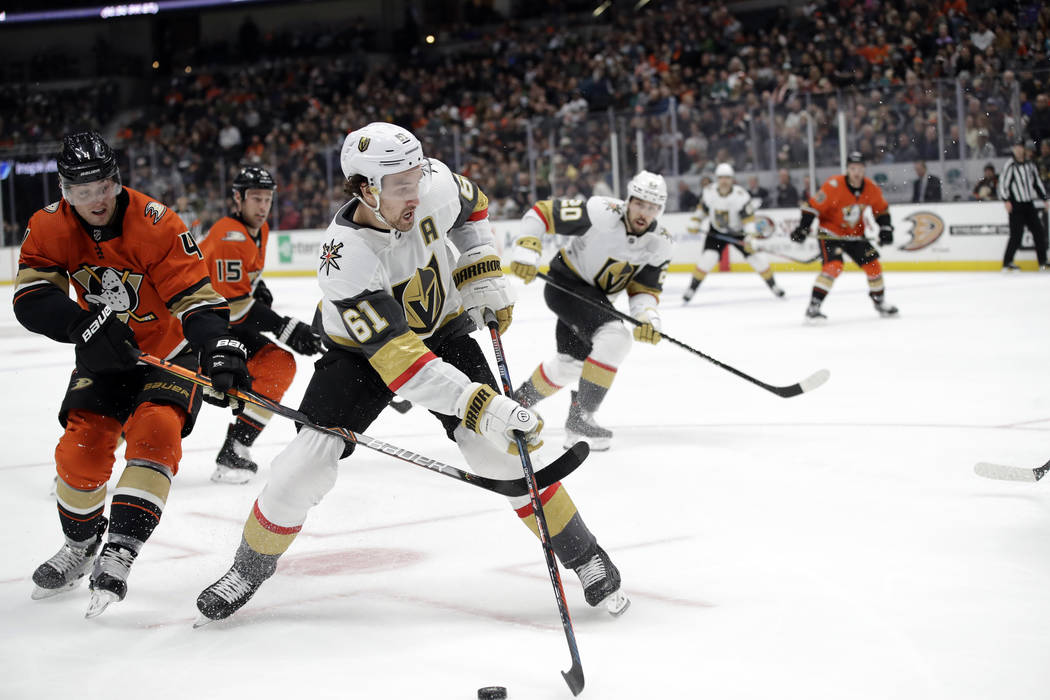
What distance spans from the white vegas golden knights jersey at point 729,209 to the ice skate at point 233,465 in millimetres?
7578

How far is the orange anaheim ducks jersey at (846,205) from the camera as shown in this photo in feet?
31.3

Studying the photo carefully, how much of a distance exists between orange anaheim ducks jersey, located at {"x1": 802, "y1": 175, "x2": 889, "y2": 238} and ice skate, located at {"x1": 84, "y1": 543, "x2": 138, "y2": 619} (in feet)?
25.4

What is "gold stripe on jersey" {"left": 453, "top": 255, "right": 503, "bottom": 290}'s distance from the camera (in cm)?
321

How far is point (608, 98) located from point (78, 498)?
16196mm

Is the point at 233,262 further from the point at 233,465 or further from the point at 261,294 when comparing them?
the point at 233,465

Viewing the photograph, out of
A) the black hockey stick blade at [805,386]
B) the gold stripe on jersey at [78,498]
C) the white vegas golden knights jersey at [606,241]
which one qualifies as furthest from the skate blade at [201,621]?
the black hockey stick blade at [805,386]

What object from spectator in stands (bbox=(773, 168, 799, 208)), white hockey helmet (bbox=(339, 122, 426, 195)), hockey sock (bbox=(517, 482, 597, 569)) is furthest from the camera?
spectator in stands (bbox=(773, 168, 799, 208))

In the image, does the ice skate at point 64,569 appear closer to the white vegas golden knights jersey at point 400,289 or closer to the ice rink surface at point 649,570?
the ice rink surface at point 649,570

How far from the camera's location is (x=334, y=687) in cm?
228

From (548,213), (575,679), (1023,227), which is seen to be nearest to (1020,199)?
(1023,227)

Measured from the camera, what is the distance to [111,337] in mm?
2771

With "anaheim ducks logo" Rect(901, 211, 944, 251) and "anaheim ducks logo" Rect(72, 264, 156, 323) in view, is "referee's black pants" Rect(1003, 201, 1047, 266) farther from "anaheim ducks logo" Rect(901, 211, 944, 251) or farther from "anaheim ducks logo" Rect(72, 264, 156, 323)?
"anaheim ducks logo" Rect(72, 264, 156, 323)

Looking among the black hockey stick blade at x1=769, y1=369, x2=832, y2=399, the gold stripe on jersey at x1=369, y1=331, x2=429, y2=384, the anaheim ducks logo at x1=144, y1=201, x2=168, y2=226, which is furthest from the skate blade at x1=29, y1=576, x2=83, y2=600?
the black hockey stick blade at x1=769, y1=369, x2=832, y2=399

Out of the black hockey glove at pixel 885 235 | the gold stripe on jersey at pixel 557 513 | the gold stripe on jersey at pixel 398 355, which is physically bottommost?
the gold stripe on jersey at pixel 557 513
